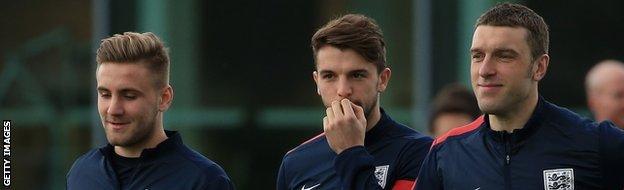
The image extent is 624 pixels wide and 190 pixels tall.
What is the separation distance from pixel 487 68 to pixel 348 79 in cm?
60

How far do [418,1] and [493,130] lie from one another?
484 centimetres

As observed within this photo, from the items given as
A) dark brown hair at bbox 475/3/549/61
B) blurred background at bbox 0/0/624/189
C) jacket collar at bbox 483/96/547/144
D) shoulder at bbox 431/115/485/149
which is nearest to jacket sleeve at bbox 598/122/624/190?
jacket collar at bbox 483/96/547/144

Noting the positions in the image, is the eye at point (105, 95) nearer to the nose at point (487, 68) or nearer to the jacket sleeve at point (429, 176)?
the jacket sleeve at point (429, 176)

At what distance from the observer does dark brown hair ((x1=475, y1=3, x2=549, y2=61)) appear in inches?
200

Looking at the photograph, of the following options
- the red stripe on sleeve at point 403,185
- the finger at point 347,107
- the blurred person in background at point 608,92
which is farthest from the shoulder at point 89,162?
the blurred person in background at point 608,92

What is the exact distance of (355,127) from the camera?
5.19 m

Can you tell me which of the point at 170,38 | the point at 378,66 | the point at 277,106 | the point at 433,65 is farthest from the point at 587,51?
the point at 378,66

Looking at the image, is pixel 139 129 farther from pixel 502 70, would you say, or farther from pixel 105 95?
pixel 502 70

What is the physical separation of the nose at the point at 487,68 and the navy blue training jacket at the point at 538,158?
0.77ft

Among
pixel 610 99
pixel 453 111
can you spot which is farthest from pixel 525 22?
pixel 610 99

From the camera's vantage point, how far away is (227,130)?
1002 centimetres

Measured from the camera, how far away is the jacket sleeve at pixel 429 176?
5.16 meters

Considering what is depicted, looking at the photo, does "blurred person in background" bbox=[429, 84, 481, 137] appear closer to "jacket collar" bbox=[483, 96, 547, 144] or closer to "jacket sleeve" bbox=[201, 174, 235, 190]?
"jacket sleeve" bbox=[201, 174, 235, 190]

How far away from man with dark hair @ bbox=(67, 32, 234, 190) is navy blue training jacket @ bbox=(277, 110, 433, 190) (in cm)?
31
